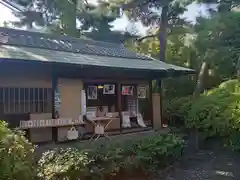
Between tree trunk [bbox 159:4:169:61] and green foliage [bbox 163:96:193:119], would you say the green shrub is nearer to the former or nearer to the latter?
green foliage [bbox 163:96:193:119]

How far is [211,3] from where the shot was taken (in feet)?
43.3

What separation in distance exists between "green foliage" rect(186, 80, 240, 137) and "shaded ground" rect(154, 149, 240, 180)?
819 millimetres

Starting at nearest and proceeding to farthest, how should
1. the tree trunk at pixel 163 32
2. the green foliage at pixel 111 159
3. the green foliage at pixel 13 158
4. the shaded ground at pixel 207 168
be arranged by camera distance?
the green foliage at pixel 13 158, the green foliage at pixel 111 159, the shaded ground at pixel 207 168, the tree trunk at pixel 163 32

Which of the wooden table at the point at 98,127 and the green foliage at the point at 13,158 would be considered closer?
the green foliage at the point at 13,158

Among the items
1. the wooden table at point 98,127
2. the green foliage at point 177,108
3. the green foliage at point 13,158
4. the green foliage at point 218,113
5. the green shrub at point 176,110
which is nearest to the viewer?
the green foliage at point 13,158

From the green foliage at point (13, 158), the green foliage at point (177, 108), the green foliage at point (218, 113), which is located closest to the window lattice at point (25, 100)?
the green foliage at point (13, 158)

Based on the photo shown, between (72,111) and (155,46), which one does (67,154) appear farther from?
(155,46)

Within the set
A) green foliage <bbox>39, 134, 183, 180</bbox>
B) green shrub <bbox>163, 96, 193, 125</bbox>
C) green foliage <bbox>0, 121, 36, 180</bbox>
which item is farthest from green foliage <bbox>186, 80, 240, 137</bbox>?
green foliage <bbox>0, 121, 36, 180</bbox>

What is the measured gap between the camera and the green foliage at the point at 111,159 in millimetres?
5562

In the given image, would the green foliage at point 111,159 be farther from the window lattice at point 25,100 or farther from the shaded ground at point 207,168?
the window lattice at point 25,100

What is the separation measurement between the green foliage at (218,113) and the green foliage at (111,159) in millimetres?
2183

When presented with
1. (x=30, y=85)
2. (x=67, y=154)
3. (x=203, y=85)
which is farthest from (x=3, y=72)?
(x=203, y=85)

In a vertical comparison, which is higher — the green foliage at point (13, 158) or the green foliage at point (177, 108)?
the green foliage at point (177, 108)

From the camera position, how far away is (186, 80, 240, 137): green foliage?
9.71 meters
